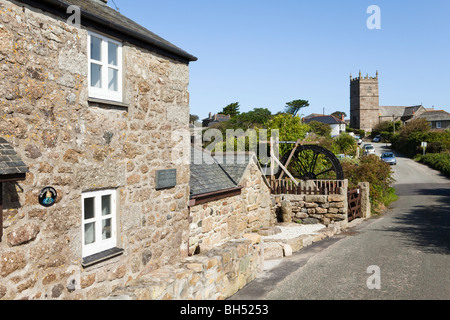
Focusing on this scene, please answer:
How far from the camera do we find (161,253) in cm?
730

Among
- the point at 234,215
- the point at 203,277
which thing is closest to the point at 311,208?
the point at 234,215

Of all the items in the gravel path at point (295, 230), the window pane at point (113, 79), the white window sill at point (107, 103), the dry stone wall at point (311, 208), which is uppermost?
the window pane at point (113, 79)

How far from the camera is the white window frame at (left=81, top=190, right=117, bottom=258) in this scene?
19.1 feet

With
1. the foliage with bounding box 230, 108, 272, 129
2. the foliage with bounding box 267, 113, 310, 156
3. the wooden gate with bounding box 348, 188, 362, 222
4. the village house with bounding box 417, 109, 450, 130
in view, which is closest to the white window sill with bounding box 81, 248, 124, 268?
the wooden gate with bounding box 348, 188, 362, 222

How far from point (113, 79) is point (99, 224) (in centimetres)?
229

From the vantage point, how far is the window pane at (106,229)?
621 centimetres

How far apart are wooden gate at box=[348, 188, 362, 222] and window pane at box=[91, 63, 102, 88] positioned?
12593 millimetres

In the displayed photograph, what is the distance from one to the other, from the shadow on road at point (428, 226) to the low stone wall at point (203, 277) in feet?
17.8

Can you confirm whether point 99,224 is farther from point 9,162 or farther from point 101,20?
point 101,20

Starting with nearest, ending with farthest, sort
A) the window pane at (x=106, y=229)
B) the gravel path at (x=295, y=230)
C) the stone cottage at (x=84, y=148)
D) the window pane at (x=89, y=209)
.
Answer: the stone cottage at (x=84, y=148)
the window pane at (x=89, y=209)
the window pane at (x=106, y=229)
the gravel path at (x=295, y=230)

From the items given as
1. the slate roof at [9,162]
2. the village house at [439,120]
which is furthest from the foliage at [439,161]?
the slate roof at [9,162]

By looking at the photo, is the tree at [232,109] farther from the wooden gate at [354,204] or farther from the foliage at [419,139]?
the wooden gate at [354,204]
